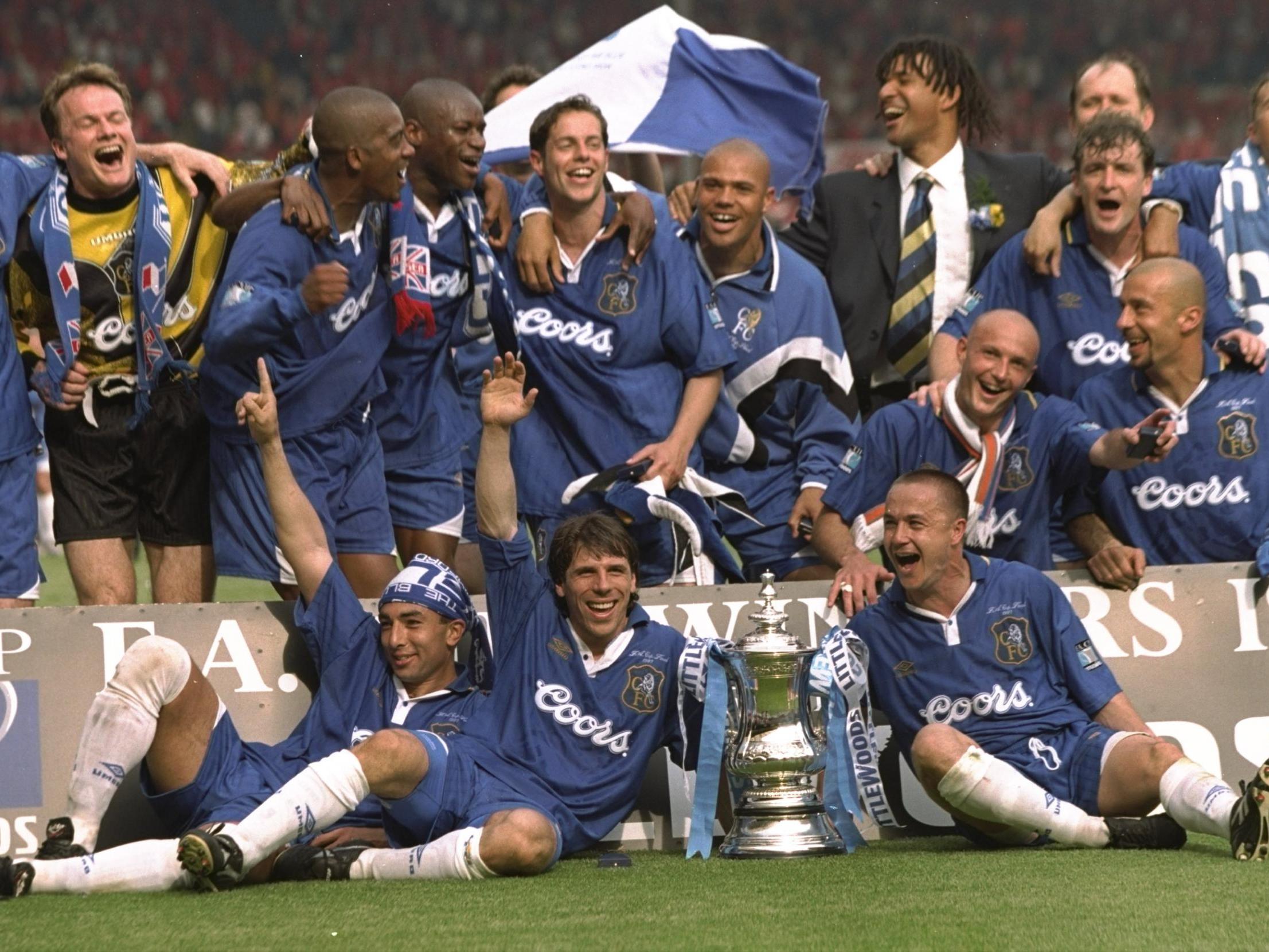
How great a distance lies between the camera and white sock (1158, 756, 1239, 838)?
437 centimetres

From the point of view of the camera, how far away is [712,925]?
12.2 ft

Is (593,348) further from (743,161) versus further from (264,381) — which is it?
(264,381)

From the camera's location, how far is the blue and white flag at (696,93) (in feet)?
26.0

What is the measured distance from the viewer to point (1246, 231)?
611 centimetres

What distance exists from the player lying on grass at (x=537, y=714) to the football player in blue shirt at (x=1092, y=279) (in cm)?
162

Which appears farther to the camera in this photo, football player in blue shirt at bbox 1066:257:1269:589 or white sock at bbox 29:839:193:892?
football player in blue shirt at bbox 1066:257:1269:589

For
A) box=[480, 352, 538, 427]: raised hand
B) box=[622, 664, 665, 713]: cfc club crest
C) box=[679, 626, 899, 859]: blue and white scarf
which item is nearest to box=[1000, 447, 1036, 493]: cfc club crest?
box=[679, 626, 899, 859]: blue and white scarf

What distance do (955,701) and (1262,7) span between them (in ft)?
65.4

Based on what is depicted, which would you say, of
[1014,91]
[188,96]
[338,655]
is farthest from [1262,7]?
[338,655]

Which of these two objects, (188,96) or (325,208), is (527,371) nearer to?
(325,208)

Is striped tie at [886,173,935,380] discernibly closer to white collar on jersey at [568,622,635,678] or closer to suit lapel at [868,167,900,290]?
suit lapel at [868,167,900,290]

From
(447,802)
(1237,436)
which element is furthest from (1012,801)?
(1237,436)

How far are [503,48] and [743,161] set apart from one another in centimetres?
1748

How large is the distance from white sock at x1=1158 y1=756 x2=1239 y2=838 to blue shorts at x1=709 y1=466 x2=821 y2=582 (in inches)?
65.6
